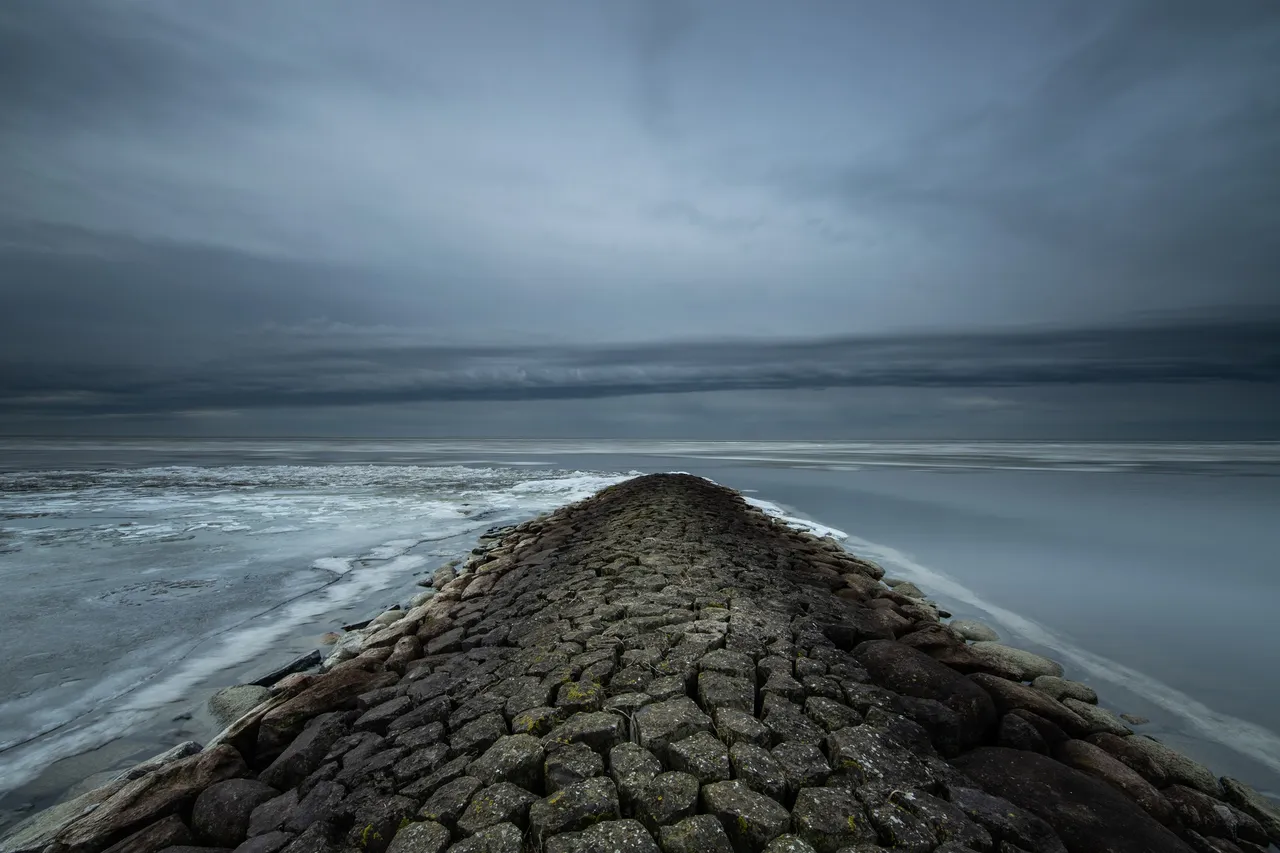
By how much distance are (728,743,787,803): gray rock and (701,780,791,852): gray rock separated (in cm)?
6

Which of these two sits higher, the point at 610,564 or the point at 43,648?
the point at 610,564

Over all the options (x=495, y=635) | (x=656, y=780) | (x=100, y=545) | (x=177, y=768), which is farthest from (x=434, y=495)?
(x=656, y=780)

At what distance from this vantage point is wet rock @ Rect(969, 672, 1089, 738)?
141 inches

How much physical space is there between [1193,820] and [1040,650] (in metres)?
3.39

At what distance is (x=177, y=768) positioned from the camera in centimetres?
308

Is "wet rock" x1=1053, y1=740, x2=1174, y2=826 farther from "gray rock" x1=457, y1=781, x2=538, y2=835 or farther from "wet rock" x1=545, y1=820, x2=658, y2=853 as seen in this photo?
"gray rock" x1=457, y1=781, x2=538, y2=835

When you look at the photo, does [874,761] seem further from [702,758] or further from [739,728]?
[702,758]

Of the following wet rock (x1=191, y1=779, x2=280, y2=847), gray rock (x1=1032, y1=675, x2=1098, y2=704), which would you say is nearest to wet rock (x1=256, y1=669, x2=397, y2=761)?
wet rock (x1=191, y1=779, x2=280, y2=847)

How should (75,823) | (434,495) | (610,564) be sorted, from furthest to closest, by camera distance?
(434,495) < (610,564) < (75,823)

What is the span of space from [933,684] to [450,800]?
281 centimetres

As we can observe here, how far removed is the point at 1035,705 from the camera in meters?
3.64

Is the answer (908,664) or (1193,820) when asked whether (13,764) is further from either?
(1193,820)

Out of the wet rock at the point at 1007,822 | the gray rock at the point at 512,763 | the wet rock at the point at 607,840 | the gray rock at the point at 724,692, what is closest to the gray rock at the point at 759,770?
the gray rock at the point at 724,692

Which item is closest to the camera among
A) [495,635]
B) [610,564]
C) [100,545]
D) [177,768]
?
[177,768]
